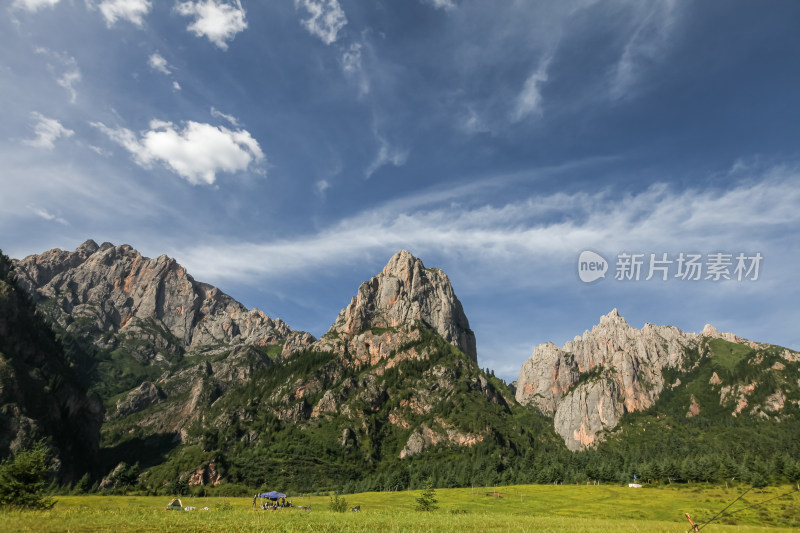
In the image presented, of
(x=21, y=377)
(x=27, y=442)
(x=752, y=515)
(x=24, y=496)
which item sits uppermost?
(x=752, y=515)

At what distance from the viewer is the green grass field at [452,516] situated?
2655 cm

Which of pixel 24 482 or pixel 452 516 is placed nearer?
pixel 24 482

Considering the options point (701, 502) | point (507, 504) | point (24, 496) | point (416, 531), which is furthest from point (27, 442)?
point (701, 502)

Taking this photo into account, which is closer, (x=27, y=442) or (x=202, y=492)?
(x=27, y=442)

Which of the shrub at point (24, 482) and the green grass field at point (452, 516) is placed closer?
the green grass field at point (452, 516)

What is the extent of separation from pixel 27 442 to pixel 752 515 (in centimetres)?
24789

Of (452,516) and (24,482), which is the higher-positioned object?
(452,516)

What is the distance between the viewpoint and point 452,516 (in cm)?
4538

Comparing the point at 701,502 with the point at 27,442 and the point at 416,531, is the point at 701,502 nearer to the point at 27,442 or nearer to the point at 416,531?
the point at 416,531

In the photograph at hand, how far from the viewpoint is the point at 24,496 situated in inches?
Answer: 1640

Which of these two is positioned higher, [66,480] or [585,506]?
[585,506]

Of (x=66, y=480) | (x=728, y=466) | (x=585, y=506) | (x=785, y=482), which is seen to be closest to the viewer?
(x=585, y=506)

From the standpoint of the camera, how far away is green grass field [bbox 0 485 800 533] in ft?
87.1

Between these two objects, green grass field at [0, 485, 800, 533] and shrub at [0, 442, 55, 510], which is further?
shrub at [0, 442, 55, 510]
